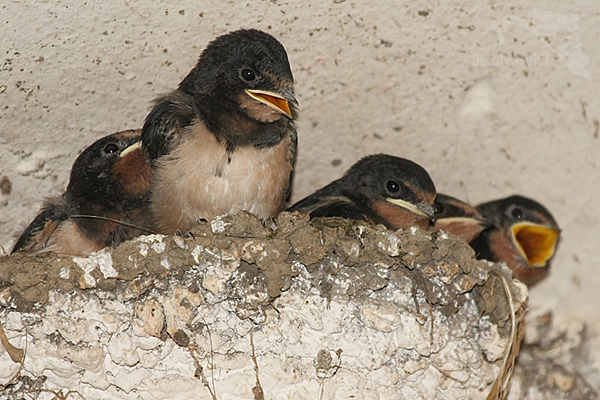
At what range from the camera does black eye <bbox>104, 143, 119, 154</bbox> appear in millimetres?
3827

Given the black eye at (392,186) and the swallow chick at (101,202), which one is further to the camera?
the black eye at (392,186)

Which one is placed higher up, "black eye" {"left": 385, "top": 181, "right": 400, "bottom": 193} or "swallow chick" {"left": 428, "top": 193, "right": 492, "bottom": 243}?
"black eye" {"left": 385, "top": 181, "right": 400, "bottom": 193}

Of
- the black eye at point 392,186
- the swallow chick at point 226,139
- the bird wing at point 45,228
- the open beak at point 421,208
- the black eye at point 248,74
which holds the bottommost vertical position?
the bird wing at point 45,228

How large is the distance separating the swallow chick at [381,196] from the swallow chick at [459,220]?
13cm

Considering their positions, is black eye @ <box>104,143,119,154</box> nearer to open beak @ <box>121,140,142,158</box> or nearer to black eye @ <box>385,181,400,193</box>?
open beak @ <box>121,140,142,158</box>

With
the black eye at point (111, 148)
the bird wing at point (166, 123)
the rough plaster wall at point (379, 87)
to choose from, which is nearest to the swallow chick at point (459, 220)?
the rough plaster wall at point (379, 87)

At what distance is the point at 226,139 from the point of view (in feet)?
11.6

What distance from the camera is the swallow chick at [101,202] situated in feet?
12.5

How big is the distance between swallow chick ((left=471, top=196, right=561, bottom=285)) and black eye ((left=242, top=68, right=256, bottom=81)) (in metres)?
1.65

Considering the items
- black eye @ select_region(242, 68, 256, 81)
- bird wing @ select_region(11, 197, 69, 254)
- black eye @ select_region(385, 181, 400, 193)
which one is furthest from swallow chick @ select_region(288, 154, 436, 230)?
bird wing @ select_region(11, 197, 69, 254)

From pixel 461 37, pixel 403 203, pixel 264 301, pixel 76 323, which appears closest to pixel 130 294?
pixel 76 323

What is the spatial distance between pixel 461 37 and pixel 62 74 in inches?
70.3

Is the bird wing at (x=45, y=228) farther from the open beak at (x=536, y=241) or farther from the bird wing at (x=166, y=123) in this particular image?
the open beak at (x=536, y=241)

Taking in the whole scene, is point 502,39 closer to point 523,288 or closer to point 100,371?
point 523,288
